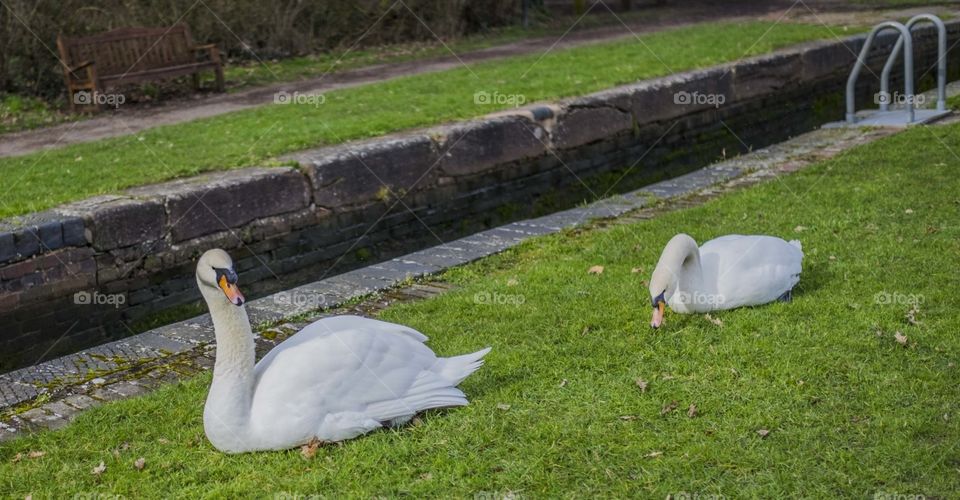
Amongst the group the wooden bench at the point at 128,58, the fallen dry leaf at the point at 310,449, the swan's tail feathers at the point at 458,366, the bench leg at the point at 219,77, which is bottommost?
the fallen dry leaf at the point at 310,449

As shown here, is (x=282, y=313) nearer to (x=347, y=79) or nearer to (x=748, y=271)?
(x=748, y=271)

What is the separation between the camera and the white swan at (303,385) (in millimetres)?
4621

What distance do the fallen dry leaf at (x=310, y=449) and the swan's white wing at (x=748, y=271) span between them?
95.5 inches

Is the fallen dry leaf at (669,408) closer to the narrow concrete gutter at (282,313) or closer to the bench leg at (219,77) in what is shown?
the narrow concrete gutter at (282,313)

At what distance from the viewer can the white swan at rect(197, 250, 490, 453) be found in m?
4.62

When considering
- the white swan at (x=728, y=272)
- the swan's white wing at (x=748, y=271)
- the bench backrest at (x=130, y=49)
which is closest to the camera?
the white swan at (x=728, y=272)

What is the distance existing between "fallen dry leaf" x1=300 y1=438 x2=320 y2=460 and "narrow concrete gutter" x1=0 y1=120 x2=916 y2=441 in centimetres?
134

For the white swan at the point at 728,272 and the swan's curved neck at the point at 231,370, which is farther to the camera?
the white swan at the point at 728,272

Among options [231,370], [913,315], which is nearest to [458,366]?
[231,370]

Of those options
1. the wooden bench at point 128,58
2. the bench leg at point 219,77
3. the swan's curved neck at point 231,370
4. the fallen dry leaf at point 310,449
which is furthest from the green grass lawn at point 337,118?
the fallen dry leaf at point 310,449

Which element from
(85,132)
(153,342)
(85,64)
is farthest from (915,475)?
(85,64)

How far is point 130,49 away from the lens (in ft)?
46.9

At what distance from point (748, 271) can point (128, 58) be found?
10.6 m

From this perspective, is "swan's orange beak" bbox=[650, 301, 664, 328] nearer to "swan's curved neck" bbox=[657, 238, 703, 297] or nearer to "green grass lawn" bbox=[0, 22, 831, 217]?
"swan's curved neck" bbox=[657, 238, 703, 297]
